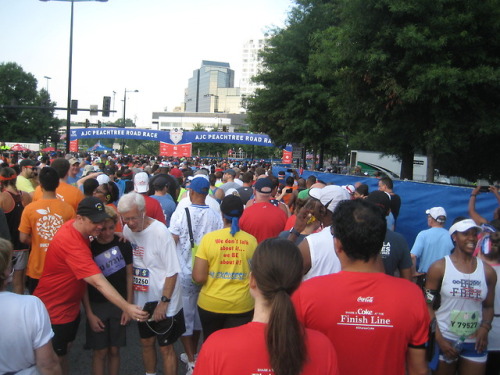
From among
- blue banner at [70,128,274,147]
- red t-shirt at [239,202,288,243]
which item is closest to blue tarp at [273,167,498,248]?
red t-shirt at [239,202,288,243]

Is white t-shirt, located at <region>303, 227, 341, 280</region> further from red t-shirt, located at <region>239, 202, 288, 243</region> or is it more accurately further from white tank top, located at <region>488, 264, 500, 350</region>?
red t-shirt, located at <region>239, 202, 288, 243</region>

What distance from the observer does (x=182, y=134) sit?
31875 mm

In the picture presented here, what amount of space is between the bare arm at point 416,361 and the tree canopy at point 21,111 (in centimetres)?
6562

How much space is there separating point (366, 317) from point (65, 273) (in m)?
A: 2.54

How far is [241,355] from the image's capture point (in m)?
1.77

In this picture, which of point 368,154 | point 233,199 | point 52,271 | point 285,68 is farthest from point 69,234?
point 368,154

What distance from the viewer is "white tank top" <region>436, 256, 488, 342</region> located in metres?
3.54

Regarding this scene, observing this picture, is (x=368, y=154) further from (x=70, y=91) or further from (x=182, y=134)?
(x=70, y=91)

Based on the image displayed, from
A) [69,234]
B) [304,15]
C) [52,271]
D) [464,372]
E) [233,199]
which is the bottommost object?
[464,372]

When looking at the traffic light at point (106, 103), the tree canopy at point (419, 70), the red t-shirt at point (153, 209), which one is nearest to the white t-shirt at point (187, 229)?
the red t-shirt at point (153, 209)

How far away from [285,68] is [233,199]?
16.8 meters

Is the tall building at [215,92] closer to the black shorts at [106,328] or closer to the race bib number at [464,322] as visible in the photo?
the black shorts at [106,328]

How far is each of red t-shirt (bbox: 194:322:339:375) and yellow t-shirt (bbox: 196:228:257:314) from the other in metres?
2.07

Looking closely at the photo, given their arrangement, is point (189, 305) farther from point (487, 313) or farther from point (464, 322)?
point (487, 313)
